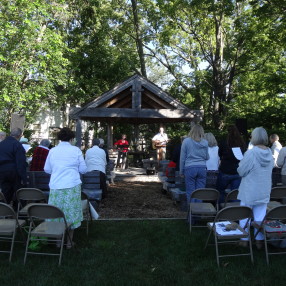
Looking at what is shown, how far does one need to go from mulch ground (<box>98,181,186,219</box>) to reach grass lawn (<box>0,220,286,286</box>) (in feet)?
5.83

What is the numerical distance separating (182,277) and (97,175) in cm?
408

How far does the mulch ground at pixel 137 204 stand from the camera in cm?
738

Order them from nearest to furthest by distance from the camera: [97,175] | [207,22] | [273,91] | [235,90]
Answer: [97,175], [273,91], [207,22], [235,90]

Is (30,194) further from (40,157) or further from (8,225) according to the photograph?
(40,157)

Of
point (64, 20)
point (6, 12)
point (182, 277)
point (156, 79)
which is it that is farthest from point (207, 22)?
point (156, 79)

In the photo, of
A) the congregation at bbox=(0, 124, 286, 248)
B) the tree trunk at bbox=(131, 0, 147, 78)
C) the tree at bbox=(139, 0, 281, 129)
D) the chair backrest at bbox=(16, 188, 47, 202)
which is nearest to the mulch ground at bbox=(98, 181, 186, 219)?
the congregation at bbox=(0, 124, 286, 248)

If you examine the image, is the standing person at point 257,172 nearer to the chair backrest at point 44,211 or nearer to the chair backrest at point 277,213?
the chair backrest at point 277,213

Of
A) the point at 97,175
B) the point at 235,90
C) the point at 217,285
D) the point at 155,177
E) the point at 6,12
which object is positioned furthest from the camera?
the point at 235,90

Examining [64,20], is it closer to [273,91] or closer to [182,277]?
[273,91]

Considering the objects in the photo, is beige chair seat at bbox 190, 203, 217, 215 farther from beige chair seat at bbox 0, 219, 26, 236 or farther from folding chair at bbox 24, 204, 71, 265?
beige chair seat at bbox 0, 219, 26, 236

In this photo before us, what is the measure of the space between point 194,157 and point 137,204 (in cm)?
278

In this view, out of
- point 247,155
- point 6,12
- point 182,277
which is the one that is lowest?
point 182,277

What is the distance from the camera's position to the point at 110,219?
6633 mm

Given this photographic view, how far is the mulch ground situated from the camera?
7.38 metres
